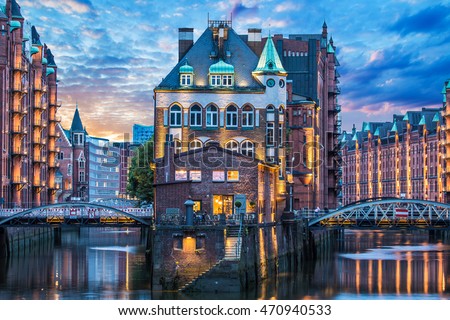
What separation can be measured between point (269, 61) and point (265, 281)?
85.6 feet

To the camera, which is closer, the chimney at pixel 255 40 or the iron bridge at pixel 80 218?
the iron bridge at pixel 80 218

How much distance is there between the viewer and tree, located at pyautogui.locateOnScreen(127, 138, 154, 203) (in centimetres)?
10731

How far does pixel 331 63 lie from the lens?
143m

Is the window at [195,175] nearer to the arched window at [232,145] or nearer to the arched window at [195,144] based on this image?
the arched window at [195,144]

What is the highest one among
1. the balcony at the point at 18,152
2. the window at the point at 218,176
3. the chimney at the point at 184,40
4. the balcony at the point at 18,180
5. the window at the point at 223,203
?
the chimney at the point at 184,40

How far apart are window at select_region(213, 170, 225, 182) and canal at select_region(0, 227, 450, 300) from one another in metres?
7.56

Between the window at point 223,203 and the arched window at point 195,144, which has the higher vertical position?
the arched window at point 195,144

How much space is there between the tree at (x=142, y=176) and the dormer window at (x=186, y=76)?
19288 millimetres

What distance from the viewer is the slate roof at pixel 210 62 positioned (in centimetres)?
8650

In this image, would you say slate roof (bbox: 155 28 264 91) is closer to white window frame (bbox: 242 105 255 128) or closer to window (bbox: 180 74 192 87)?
window (bbox: 180 74 192 87)

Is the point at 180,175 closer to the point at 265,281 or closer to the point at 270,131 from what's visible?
the point at 265,281

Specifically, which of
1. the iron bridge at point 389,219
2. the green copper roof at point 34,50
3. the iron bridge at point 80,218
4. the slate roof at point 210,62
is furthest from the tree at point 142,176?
the iron bridge at point 389,219

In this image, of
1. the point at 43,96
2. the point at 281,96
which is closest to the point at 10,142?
the point at 43,96

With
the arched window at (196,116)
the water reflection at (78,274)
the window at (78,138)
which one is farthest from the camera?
the window at (78,138)
